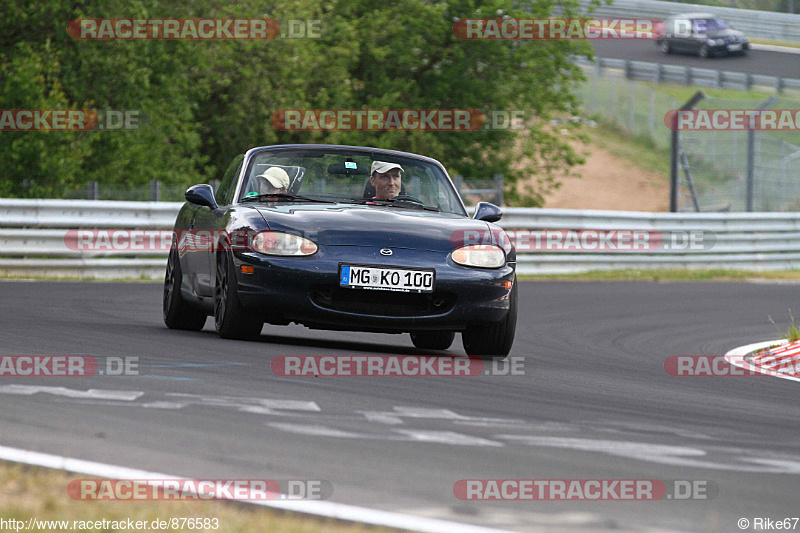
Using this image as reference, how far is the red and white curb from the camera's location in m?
10.2

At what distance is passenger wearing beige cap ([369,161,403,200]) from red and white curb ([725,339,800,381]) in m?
2.84

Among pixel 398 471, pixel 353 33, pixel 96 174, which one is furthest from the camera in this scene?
pixel 353 33

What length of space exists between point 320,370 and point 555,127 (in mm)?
26167

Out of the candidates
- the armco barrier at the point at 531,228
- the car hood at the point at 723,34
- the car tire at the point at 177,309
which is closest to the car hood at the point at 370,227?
the car tire at the point at 177,309

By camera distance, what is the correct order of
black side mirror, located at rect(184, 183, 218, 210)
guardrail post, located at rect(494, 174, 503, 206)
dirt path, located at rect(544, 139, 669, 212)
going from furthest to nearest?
1. dirt path, located at rect(544, 139, 669, 212)
2. guardrail post, located at rect(494, 174, 503, 206)
3. black side mirror, located at rect(184, 183, 218, 210)

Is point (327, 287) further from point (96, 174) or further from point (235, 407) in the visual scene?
point (96, 174)

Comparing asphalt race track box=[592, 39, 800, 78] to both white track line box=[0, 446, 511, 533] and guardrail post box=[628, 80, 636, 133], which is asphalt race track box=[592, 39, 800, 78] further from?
white track line box=[0, 446, 511, 533]

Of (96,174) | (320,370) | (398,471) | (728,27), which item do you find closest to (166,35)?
(96,174)

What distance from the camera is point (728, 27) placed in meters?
52.3

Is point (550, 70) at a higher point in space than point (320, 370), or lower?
higher

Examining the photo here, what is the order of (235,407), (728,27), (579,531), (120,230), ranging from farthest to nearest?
(728,27), (120,230), (235,407), (579,531)

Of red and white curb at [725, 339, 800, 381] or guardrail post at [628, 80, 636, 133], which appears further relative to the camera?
guardrail post at [628, 80, 636, 133]

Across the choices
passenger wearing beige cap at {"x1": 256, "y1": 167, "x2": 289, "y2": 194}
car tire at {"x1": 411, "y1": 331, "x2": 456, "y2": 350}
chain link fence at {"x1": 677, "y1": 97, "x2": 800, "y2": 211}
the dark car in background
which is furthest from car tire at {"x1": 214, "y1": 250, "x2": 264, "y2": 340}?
the dark car in background

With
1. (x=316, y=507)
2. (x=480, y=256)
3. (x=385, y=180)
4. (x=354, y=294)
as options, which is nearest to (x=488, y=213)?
(x=385, y=180)
